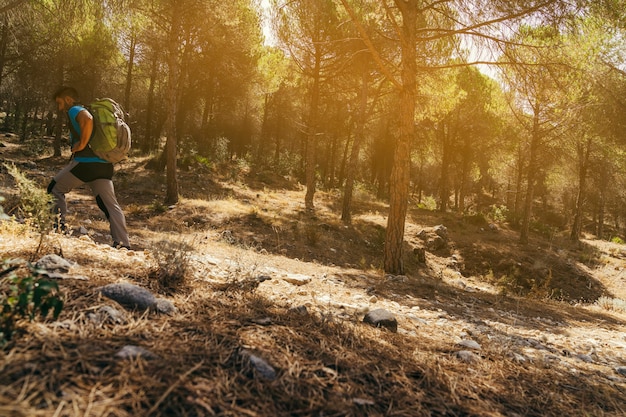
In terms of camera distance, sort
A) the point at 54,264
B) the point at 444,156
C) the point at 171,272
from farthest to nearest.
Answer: the point at 444,156 → the point at 171,272 → the point at 54,264

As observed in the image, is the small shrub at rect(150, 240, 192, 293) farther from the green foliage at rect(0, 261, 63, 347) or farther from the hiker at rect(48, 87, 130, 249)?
the hiker at rect(48, 87, 130, 249)

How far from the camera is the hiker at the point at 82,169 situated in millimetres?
4199

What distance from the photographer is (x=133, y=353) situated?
1.49 meters

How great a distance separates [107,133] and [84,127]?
0.24 metres

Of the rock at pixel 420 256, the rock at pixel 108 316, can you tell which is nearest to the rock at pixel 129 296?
the rock at pixel 108 316

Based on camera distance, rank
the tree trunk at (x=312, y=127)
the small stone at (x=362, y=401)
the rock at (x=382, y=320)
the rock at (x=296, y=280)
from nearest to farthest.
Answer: the small stone at (x=362, y=401) → the rock at (x=382, y=320) → the rock at (x=296, y=280) → the tree trunk at (x=312, y=127)

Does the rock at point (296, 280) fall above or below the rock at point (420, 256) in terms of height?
above

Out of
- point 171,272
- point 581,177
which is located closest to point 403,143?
point 171,272

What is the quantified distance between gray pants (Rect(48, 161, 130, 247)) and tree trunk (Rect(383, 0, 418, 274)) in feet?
15.6

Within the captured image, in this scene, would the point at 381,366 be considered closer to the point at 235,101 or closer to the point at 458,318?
the point at 458,318

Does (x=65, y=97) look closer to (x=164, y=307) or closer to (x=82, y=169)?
(x=82, y=169)

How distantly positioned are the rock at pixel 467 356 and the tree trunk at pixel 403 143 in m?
4.87

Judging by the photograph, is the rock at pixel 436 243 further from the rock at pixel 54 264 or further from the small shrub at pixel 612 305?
the rock at pixel 54 264

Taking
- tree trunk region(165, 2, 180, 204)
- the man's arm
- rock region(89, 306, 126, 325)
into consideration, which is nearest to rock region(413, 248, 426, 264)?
tree trunk region(165, 2, 180, 204)
